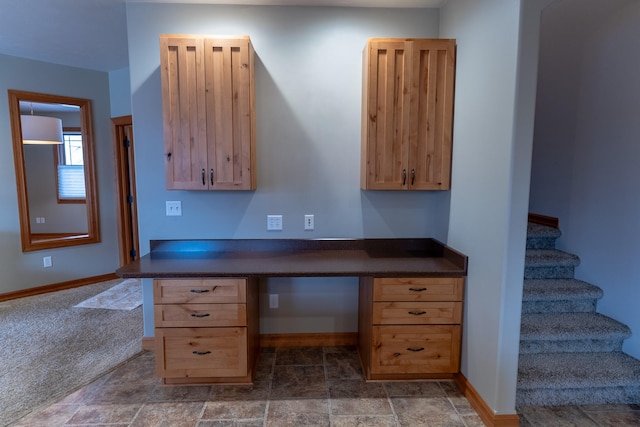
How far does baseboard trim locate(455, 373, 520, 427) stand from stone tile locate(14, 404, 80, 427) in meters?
2.37

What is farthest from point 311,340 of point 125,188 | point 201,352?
point 125,188

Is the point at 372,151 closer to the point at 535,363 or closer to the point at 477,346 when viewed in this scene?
the point at 477,346

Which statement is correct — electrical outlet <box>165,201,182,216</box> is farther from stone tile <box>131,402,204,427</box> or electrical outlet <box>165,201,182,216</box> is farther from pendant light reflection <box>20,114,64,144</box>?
pendant light reflection <box>20,114,64,144</box>

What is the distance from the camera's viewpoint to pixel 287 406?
6.61 feet

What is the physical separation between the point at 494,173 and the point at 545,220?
1844mm

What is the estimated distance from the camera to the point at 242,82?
7.14 feet

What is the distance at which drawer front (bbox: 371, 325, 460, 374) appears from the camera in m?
2.15

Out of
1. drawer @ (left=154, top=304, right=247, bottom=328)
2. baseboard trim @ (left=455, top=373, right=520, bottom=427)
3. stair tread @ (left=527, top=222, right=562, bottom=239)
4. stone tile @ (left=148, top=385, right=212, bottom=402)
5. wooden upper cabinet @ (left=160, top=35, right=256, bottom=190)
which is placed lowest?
stone tile @ (left=148, top=385, right=212, bottom=402)

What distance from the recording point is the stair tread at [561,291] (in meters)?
2.51

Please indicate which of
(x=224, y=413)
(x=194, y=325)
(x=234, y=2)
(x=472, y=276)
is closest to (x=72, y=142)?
(x=234, y=2)

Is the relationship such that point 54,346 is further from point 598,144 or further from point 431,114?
point 598,144

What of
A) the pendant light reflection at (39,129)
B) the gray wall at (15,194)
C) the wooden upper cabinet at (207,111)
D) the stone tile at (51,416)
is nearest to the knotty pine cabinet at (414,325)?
the wooden upper cabinet at (207,111)

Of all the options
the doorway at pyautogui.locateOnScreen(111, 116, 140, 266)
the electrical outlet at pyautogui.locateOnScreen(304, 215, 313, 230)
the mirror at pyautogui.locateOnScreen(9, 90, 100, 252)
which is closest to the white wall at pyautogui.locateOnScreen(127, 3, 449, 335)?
the electrical outlet at pyautogui.locateOnScreen(304, 215, 313, 230)

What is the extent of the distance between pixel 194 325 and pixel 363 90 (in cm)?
197
